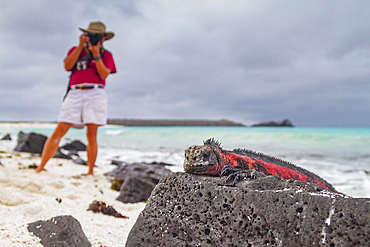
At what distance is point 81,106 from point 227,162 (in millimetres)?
4380

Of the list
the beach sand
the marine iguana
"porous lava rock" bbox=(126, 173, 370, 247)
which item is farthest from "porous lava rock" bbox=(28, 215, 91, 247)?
the marine iguana

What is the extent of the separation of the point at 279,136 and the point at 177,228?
2153 centimetres

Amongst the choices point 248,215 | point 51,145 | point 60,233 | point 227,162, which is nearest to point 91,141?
point 51,145

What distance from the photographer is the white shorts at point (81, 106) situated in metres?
5.71

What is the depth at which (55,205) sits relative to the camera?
3.46m

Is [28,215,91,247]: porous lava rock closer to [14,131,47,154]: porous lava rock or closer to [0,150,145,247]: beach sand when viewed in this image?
[0,150,145,247]: beach sand

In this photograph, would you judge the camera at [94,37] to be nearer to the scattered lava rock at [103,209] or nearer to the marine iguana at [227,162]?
the scattered lava rock at [103,209]

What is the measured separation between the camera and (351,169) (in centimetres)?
877

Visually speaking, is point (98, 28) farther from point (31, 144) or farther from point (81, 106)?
point (31, 144)

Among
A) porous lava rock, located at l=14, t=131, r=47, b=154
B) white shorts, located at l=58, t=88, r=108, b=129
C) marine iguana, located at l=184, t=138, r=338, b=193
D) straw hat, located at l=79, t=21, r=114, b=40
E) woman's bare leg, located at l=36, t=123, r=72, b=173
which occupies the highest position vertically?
straw hat, located at l=79, t=21, r=114, b=40

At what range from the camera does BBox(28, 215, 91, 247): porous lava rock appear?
227 centimetres

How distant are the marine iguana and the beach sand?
1157 mm

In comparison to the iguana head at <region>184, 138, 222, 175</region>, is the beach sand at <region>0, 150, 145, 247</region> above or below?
below

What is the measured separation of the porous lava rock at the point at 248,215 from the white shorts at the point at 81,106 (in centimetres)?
412
